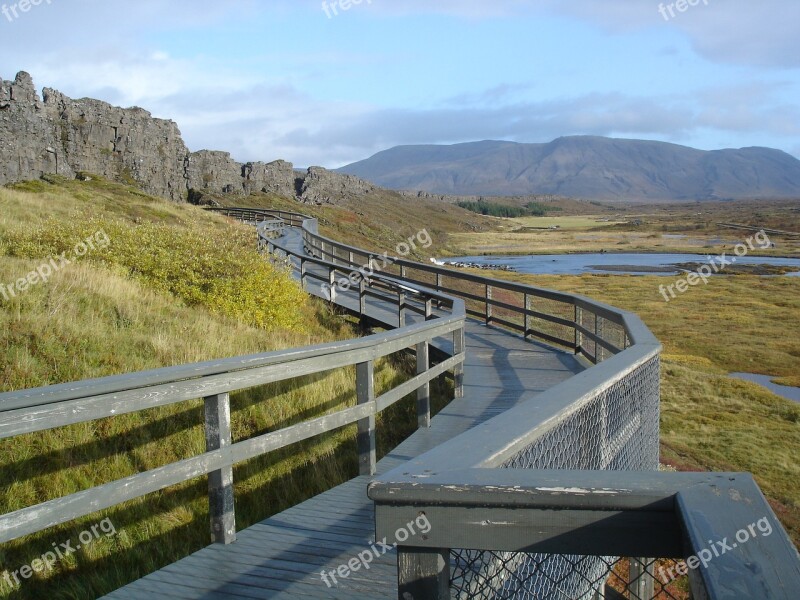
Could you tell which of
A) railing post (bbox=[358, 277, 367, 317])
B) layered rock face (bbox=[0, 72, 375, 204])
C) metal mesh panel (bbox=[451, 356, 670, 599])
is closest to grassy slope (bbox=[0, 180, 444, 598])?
metal mesh panel (bbox=[451, 356, 670, 599])

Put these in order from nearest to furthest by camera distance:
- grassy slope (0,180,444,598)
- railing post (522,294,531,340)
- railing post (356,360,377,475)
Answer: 1. grassy slope (0,180,444,598)
2. railing post (356,360,377,475)
3. railing post (522,294,531,340)

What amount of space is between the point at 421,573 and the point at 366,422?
353 cm

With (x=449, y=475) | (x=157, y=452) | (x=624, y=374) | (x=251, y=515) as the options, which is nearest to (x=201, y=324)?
(x=157, y=452)

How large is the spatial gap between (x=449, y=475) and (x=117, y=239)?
13.1 metres

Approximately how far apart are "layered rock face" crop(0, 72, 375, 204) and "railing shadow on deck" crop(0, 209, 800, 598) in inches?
1591

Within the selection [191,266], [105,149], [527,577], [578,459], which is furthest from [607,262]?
[527,577]

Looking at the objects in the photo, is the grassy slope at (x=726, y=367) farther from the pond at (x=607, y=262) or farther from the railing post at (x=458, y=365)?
the pond at (x=607, y=262)

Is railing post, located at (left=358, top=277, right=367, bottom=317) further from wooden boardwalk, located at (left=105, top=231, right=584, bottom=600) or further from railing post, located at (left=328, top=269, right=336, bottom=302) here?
wooden boardwalk, located at (left=105, top=231, right=584, bottom=600)

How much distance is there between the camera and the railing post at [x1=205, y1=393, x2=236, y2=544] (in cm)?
396

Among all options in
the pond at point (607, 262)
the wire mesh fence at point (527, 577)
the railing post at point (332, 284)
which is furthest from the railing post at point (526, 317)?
the pond at point (607, 262)

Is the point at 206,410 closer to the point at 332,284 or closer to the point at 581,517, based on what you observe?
the point at 581,517

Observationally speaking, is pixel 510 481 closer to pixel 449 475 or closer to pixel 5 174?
pixel 449 475

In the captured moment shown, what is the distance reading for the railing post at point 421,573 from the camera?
5.72ft

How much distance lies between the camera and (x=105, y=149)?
54.9 meters
